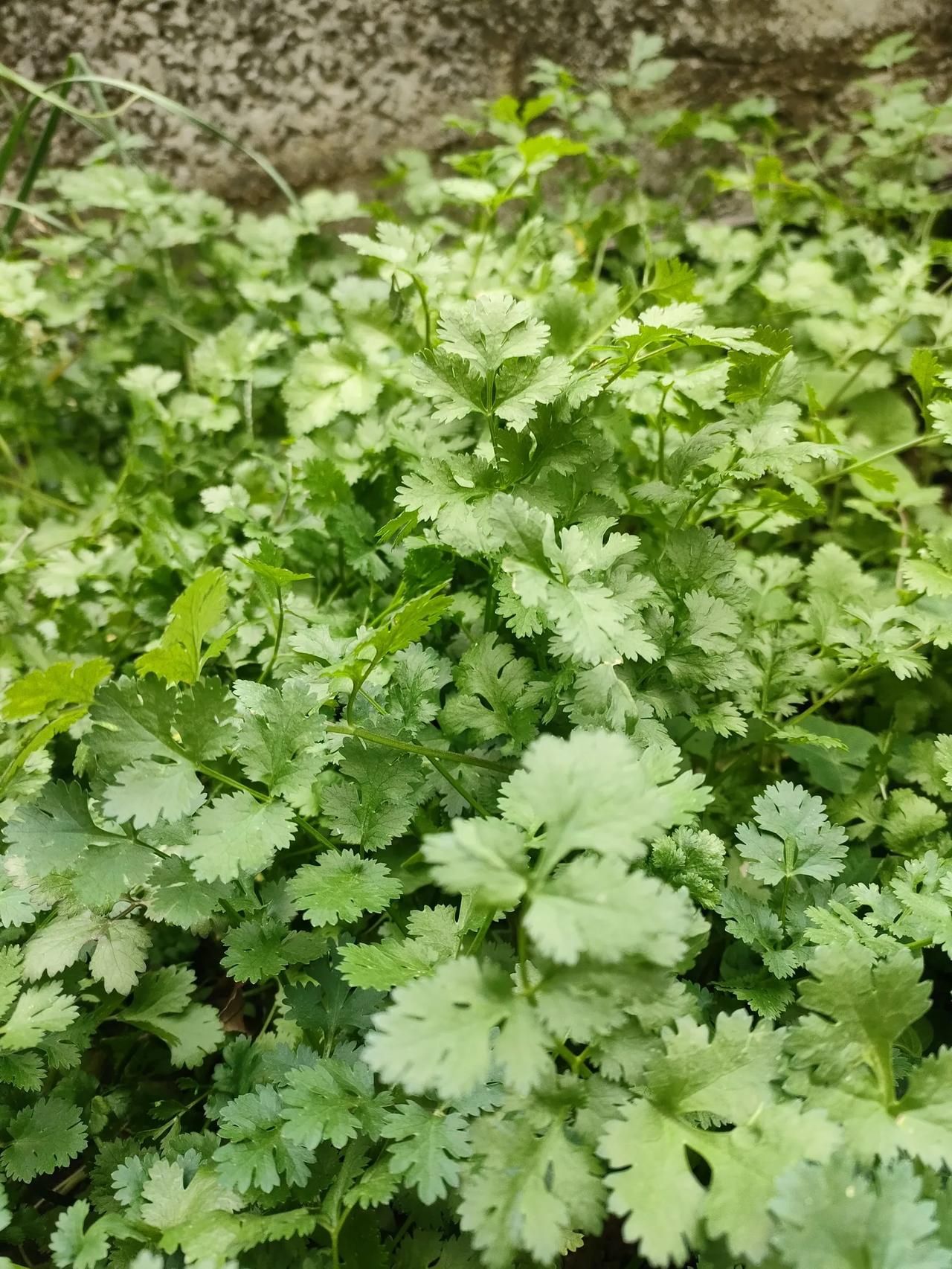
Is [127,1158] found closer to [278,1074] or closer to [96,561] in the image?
[278,1074]

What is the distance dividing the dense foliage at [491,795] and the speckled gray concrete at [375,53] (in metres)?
0.47

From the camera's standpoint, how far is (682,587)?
3.36 feet

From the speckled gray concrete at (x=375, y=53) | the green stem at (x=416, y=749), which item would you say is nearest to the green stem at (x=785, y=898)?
the green stem at (x=416, y=749)

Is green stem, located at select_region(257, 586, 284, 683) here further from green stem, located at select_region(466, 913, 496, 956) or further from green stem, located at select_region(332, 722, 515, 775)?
green stem, located at select_region(466, 913, 496, 956)

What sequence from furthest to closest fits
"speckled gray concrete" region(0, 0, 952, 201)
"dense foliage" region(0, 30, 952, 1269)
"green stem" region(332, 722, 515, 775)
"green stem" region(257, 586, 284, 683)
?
"speckled gray concrete" region(0, 0, 952, 201) < "green stem" region(257, 586, 284, 683) < "green stem" region(332, 722, 515, 775) < "dense foliage" region(0, 30, 952, 1269)

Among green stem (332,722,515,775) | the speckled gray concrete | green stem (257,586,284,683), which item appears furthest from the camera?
the speckled gray concrete

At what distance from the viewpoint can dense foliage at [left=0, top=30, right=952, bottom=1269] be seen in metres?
0.68

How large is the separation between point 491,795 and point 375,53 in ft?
5.91

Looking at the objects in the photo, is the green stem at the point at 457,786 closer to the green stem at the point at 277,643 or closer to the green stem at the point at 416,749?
the green stem at the point at 416,749

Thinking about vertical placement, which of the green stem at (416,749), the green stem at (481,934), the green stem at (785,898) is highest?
the green stem at (416,749)

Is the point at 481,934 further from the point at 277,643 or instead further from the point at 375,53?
the point at 375,53

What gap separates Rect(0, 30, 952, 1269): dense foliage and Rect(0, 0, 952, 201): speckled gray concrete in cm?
47

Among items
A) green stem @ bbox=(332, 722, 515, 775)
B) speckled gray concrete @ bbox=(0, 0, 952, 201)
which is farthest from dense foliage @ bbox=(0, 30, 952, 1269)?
speckled gray concrete @ bbox=(0, 0, 952, 201)

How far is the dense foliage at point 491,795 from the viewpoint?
2.22 ft
